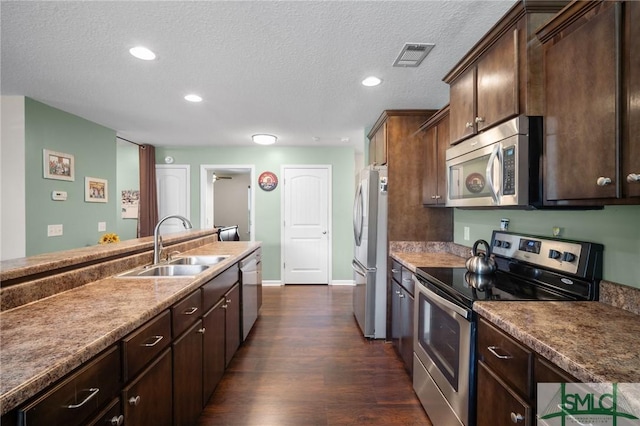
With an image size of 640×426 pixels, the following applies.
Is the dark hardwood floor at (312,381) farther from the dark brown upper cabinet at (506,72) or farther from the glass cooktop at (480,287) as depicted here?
the dark brown upper cabinet at (506,72)

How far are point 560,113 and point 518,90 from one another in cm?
26

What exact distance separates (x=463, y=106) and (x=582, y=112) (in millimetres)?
848

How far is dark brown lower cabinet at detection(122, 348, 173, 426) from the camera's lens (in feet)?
3.64

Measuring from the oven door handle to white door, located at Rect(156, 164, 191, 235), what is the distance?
4390mm

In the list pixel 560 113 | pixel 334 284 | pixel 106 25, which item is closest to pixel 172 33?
pixel 106 25

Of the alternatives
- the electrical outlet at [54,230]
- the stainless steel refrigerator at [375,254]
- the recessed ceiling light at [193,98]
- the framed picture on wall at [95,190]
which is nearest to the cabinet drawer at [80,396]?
the stainless steel refrigerator at [375,254]

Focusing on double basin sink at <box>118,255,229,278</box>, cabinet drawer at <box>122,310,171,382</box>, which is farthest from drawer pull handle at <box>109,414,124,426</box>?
double basin sink at <box>118,255,229,278</box>

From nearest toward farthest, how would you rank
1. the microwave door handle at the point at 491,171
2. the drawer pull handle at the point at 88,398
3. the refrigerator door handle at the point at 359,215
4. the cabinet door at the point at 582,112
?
the drawer pull handle at the point at 88,398, the cabinet door at the point at 582,112, the microwave door handle at the point at 491,171, the refrigerator door handle at the point at 359,215

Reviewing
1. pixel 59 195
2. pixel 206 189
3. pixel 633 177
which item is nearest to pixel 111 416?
pixel 633 177

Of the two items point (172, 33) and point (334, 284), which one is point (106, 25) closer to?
point (172, 33)

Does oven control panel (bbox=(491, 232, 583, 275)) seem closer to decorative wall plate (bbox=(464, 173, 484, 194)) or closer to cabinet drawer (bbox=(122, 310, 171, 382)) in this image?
decorative wall plate (bbox=(464, 173, 484, 194))

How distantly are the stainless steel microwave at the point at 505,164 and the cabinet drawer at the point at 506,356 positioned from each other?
2.00ft

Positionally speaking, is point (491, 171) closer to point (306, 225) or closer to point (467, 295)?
point (467, 295)

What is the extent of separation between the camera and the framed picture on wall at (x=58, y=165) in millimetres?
3196
